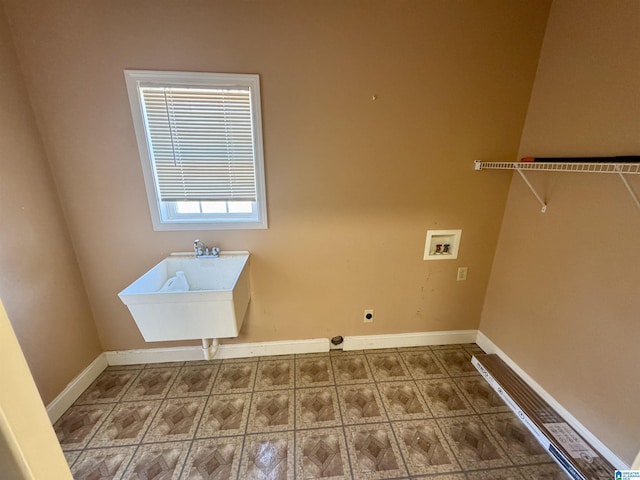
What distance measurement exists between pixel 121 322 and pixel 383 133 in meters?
2.30

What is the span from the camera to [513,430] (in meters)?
1.55

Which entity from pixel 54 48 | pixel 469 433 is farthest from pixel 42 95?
pixel 469 433

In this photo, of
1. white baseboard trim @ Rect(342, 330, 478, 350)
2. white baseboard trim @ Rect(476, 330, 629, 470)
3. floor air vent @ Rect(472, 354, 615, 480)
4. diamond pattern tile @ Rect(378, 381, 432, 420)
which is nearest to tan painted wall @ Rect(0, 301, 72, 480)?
diamond pattern tile @ Rect(378, 381, 432, 420)

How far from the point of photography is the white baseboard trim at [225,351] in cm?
200

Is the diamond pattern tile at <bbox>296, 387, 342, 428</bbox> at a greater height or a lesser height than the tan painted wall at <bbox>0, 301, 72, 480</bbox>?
lesser

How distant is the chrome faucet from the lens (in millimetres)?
1775

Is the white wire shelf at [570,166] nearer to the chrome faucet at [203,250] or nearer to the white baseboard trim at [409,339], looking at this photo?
the white baseboard trim at [409,339]

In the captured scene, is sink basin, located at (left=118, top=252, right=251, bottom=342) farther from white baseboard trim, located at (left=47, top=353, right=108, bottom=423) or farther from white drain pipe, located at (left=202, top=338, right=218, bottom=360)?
white baseboard trim, located at (left=47, top=353, right=108, bottom=423)

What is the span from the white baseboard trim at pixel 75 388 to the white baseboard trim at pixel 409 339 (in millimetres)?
1836

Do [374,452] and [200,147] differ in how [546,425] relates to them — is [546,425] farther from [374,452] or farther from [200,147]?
[200,147]

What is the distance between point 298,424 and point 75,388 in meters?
1.50

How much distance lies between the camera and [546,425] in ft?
4.93

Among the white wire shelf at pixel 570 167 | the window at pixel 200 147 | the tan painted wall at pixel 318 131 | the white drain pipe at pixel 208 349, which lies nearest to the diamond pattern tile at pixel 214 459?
the white drain pipe at pixel 208 349

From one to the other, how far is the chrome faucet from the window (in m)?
0.11
